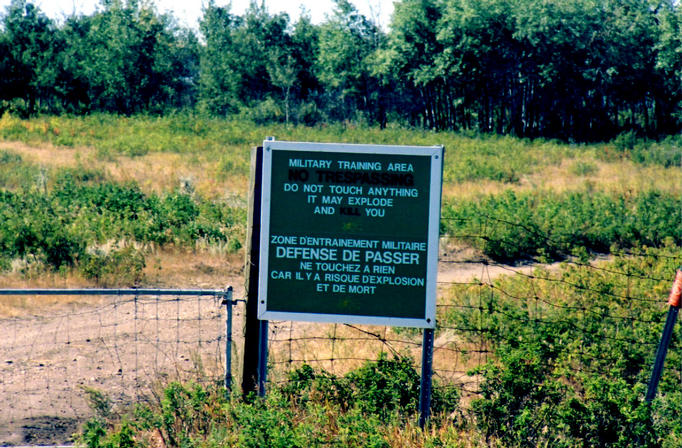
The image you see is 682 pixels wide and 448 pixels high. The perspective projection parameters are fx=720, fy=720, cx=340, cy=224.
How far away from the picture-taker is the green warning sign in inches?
186

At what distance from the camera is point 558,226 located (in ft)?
42.7

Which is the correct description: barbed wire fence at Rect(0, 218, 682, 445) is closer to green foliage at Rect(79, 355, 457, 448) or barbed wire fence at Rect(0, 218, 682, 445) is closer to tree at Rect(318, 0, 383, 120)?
green foliage at Rect(79, 355, 457, 448)

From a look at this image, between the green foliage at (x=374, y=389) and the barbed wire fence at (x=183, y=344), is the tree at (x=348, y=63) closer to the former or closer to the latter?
the barbed wire fence at (x=183, y=344)

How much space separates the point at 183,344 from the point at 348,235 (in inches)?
144

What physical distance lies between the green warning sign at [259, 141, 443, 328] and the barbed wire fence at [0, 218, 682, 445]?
2.68 ft

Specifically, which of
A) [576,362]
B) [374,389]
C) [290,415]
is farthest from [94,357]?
[576,362]

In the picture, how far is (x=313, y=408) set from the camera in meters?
4.95

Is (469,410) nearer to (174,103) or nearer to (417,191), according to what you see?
(417,191)

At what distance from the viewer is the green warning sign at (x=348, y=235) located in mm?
4734

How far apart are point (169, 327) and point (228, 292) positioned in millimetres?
3542

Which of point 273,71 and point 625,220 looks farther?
point 273,71

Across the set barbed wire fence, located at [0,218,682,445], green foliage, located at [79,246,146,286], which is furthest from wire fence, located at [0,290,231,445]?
green foliage, located at [79,246,146,286]

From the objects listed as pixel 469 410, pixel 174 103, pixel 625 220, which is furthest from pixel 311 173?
pixel 174 103

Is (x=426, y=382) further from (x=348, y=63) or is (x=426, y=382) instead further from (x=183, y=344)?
(x=348, y=63)
